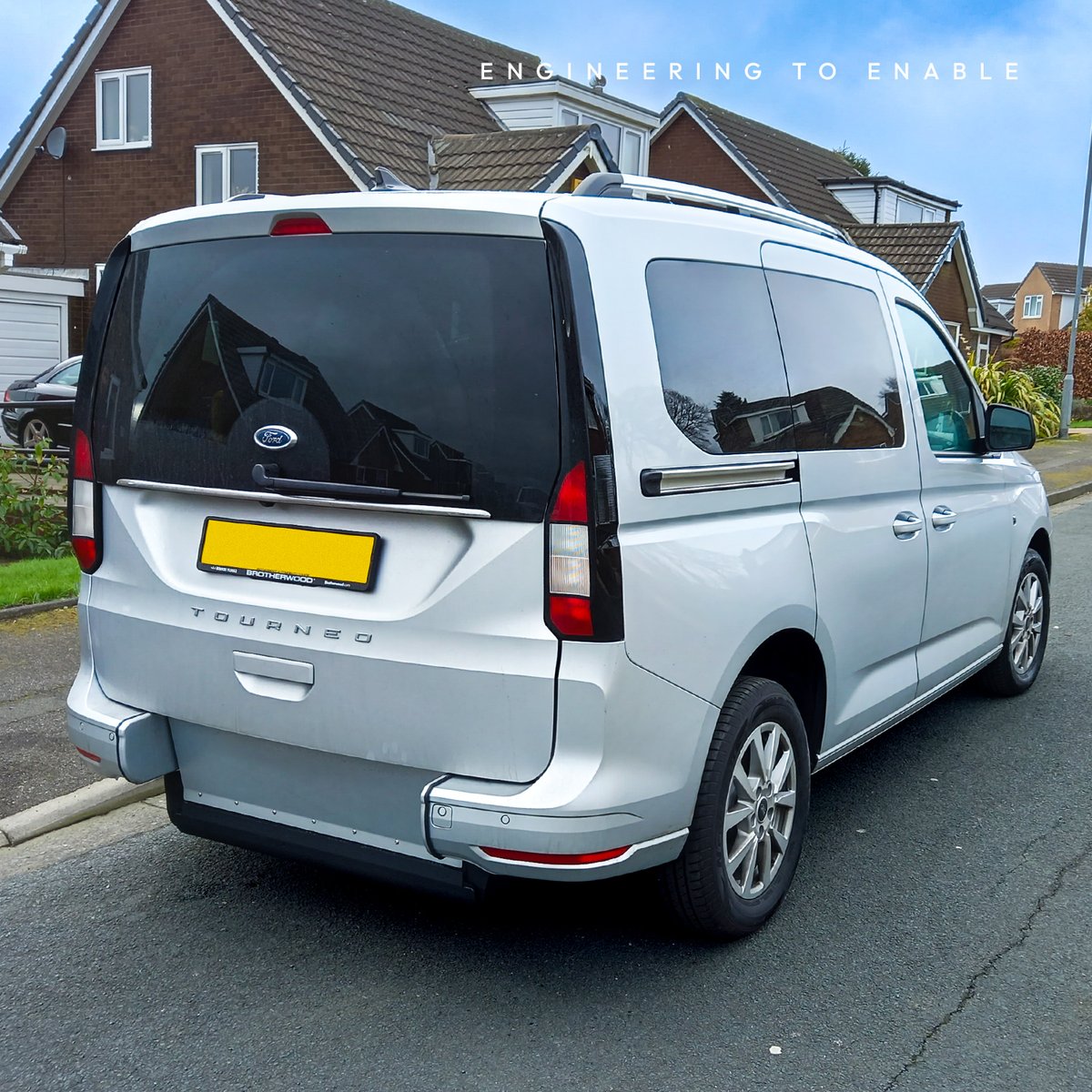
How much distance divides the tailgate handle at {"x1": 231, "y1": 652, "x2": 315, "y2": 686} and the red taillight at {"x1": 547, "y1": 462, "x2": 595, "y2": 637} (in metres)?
0.69

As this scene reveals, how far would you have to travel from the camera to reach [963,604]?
17.0ft

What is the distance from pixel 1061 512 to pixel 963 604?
34.4 ft

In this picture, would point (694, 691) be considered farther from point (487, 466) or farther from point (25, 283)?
point (25, 283)

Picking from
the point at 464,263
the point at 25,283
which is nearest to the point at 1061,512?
the point at 464,263

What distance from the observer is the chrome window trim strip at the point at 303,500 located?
298cm

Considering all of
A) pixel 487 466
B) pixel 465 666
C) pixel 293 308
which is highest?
pixel 293 308

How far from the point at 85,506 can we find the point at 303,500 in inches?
33.4

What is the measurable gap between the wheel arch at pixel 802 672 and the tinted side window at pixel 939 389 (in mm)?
1326

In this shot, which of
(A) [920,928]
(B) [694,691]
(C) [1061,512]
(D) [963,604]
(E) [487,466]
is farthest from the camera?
(C) [1061,512]

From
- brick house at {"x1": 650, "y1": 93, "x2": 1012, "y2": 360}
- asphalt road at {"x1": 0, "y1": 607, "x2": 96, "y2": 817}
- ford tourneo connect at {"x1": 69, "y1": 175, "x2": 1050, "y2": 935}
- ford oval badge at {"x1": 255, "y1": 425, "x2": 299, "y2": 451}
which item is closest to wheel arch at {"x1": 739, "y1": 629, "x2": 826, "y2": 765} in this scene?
ford tourneo connect at {"x1": 69, "y1": 175, "x2": 1050, "y2": 935}

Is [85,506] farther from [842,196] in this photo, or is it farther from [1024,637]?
[842,196]

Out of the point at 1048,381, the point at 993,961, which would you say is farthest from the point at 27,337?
the point at 1048,381

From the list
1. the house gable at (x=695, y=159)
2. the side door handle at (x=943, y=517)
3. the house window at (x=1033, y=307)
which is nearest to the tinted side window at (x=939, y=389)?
the side door handle at (x=943, y=517)

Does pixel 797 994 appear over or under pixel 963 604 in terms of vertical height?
under
